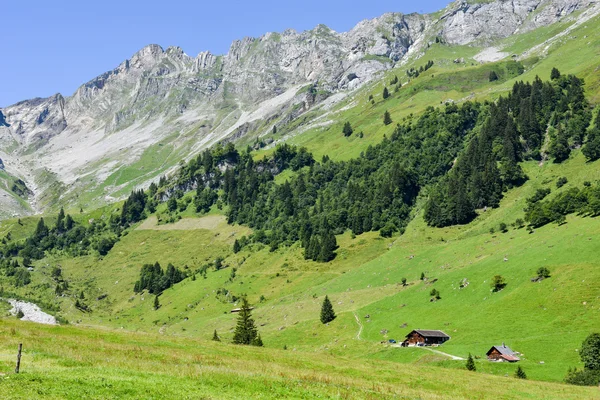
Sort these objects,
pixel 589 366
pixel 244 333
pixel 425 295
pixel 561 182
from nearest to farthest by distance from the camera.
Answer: pixel 589 366, pixel 244 333, pixel 425 295, pixel 561 182

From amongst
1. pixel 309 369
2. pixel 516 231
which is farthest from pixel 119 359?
pixel 516 231

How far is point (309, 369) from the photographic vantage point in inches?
1829

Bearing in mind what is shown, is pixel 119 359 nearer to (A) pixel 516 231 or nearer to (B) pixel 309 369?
(B) pixel 309 369

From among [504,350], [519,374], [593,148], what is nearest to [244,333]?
[504,350]

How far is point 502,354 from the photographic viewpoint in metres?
76.6

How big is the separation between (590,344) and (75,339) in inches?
2621

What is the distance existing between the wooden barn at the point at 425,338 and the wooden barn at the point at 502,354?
1389 cm

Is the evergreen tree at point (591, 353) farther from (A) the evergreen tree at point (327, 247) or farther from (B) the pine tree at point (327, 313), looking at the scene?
(A) the evergreen tree at point (327, 247)

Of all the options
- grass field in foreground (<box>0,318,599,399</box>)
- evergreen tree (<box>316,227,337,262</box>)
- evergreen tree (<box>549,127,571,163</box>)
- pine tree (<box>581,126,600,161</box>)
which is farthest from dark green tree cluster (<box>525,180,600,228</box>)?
grass field in foreground (<box>0,318,599,399</box>)

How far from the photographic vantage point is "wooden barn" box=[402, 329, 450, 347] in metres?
91.5

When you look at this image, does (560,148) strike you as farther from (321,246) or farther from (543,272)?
(321,246)

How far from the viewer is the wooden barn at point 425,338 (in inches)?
3602

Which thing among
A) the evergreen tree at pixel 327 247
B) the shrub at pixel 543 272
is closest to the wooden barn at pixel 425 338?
the shrub at pixel 543 272

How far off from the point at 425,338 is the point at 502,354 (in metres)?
17.1
